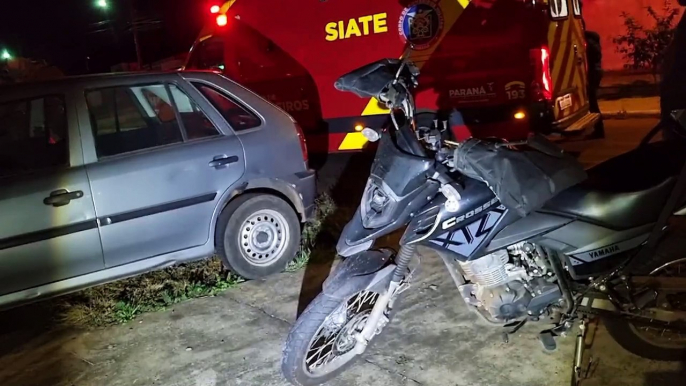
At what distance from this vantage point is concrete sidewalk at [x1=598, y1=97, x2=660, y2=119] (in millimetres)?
9641

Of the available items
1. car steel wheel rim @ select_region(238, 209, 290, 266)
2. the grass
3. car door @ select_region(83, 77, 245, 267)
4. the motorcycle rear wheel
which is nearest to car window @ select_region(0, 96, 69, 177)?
car door @ select_region(83, 77, 245, 267)

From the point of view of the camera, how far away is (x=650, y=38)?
11.6m

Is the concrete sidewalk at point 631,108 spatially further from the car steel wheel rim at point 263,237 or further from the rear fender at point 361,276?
the rear fender at point 361,276

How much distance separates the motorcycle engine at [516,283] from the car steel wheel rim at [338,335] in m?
0.55

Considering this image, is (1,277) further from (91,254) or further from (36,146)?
(36,146)

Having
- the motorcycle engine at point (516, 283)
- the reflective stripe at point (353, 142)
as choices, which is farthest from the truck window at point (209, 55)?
the motorcycle engine at point (516, 283)

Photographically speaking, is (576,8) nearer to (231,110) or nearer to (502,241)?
(231,110)

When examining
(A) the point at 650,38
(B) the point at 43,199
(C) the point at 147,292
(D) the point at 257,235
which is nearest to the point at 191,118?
(D) the point at 257,235

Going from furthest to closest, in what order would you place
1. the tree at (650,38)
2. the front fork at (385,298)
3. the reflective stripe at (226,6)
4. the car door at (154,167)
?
the tree at (650,38) < the reflective stripe at (226,6) < the car door at (154,167) < the front fork at (385,298)

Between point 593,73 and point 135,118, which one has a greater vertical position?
point 135,118

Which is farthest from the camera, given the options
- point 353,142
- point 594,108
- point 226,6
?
point 226,6

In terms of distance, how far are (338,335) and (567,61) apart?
4932 millimetres

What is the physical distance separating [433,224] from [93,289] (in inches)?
128

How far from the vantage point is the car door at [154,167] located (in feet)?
14.0
